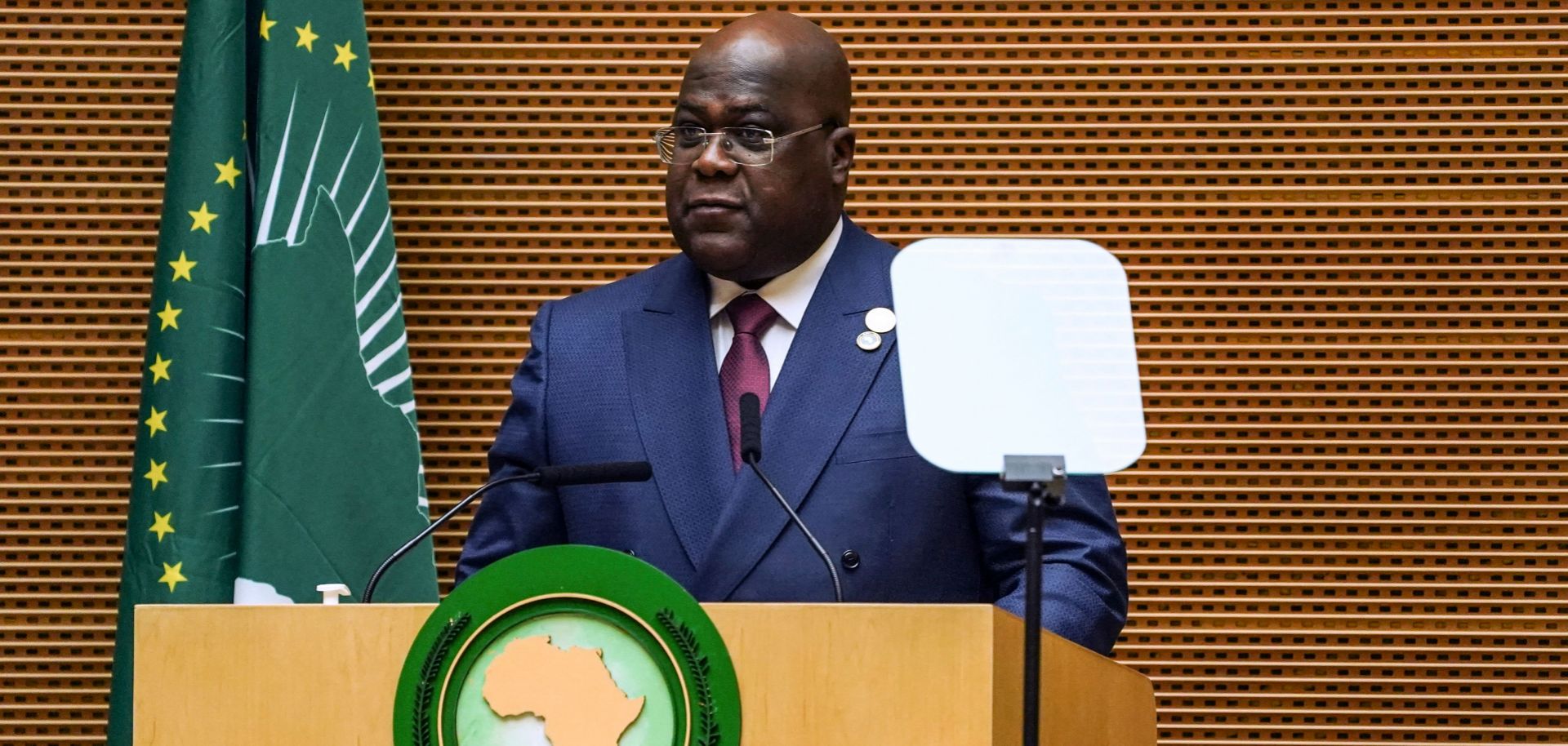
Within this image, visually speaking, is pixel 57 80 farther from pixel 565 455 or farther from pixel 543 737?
pixel 543 737

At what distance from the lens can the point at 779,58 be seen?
2.87 meters

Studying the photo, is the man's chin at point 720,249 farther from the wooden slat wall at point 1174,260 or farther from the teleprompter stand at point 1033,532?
Result: the wooden slat wall at point 1174,260

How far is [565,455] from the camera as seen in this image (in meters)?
2.88

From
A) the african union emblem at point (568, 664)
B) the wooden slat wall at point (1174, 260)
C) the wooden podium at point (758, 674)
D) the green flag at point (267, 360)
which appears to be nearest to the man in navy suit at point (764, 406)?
the wooden podium at point (758, 674)

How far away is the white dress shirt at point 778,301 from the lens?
2891 millimetres

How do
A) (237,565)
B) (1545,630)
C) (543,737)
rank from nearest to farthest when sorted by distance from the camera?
(543,737)
(237,565)
(1545,630)

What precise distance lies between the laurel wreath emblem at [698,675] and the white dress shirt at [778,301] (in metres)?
1.04

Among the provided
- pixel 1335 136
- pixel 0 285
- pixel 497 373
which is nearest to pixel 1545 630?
pixel 1335 136

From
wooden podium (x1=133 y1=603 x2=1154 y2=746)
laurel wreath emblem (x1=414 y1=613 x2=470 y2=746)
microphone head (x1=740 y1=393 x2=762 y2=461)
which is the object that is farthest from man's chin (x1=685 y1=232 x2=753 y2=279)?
laurel wreath emblem (x1=414 y1=613 x2=470 y2=746)

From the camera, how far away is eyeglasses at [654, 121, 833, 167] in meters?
2.83

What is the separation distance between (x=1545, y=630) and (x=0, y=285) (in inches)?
154

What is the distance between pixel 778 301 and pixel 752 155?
0.24m

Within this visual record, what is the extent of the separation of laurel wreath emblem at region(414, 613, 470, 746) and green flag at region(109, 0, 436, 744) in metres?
2.08

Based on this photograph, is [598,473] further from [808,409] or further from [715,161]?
[715,161]
